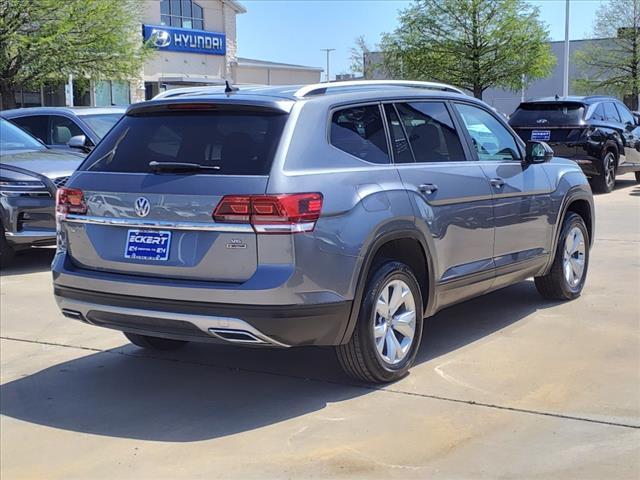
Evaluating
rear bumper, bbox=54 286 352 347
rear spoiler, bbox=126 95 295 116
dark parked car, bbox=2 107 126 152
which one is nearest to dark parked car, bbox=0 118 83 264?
dark parked car, bbox=2 107 126 152

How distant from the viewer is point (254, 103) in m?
4.51

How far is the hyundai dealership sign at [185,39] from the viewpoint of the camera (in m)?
37.7

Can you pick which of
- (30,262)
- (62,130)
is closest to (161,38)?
(62,130)

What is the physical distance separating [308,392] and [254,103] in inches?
68.7

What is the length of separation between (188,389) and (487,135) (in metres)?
2.93

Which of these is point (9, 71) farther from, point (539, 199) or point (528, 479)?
point (528, 479)

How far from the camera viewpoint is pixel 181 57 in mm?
40031

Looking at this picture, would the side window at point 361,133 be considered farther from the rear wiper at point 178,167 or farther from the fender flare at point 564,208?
the fender flare at point 564,208

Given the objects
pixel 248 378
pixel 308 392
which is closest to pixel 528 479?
pixel 308 392

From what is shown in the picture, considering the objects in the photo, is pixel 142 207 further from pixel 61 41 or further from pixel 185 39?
pixel 185 39

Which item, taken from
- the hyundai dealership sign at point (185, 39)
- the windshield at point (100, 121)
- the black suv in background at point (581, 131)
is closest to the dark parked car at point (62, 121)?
the windshield at point (100, 121)

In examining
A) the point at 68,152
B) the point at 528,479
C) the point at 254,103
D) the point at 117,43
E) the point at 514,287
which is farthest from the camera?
the point at 117,43

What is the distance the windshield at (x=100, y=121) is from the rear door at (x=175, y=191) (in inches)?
263

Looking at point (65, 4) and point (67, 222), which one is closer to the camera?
point (67, 222)
